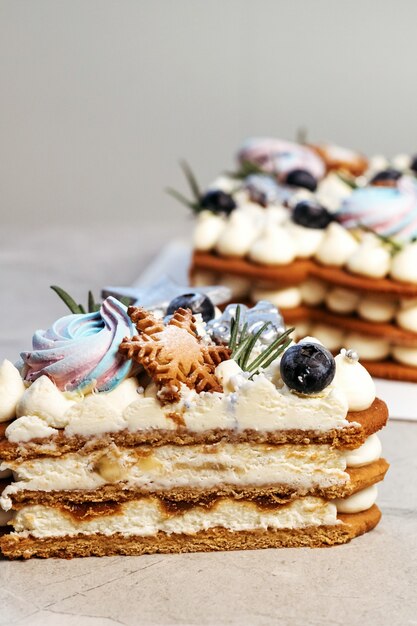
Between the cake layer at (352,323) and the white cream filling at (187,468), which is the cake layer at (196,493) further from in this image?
A: the cake layer at (352,323)

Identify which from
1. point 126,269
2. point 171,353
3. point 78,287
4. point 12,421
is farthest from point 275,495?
point 126,269

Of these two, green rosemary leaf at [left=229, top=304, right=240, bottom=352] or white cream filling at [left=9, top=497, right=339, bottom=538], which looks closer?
white cream filling at [left=9, top=497, right=339, bottom=538]

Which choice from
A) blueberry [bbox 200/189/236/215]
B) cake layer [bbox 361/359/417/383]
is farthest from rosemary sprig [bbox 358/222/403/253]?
blueberry [bbox 200/189/236/215]

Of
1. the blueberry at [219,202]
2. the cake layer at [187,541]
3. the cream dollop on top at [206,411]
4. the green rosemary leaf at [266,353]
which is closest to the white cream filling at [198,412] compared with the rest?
the cream dollop on top at [206,411]

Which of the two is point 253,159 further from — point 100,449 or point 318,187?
point 100,449

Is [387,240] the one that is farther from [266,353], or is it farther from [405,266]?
[266,353]

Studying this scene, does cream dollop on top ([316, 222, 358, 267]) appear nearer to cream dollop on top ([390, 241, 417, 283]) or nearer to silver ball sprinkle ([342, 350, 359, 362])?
cream dollop on top ([390, 241, 417, 283])
